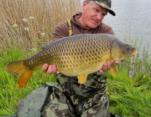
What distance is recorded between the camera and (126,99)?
398 centimetres

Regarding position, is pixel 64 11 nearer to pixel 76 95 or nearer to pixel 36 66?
pixel 76 95

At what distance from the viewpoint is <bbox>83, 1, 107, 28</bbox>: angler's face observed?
10.3 ft

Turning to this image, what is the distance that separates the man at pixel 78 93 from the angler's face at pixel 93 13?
0.04 metres

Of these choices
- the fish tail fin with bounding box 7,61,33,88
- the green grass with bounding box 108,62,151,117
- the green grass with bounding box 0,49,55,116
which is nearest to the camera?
the fish tail fin with bounding box 7,61,33,88

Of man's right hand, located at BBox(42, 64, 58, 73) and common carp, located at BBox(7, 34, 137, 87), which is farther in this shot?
man's right hand, located at BBox(42, 64, 58, 73)

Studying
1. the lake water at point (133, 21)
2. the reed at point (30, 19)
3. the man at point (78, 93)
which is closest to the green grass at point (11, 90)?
the man at point (78, 93)

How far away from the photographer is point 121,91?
13.9ft

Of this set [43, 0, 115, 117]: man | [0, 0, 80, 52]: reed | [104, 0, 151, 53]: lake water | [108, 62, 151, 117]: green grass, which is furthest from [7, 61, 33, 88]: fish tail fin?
[104, 0, 151, 53]: lake water

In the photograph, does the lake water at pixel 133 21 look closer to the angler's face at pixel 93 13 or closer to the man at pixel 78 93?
the man at pixel 78 93

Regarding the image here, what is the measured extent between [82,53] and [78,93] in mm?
863

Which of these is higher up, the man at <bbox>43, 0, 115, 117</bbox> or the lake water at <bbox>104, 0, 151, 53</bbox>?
the man at <bbox>43, 0, 115, 117</bbox>

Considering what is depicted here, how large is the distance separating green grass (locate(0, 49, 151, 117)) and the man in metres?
0.31

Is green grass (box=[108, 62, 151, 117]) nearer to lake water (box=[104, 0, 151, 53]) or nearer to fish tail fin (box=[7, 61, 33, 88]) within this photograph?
fish tail fin (box=[7, 61, 33, 88])

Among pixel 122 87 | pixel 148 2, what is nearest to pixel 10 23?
pixel 122 87
